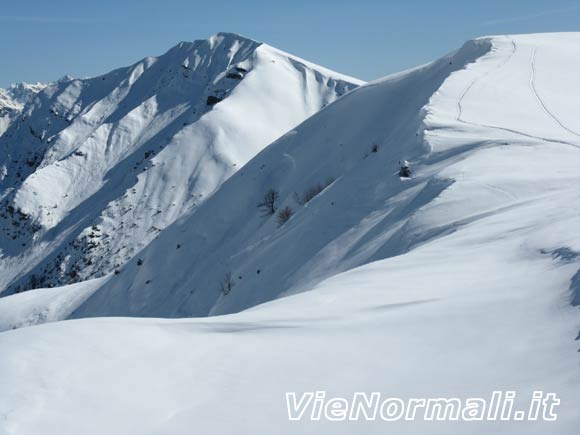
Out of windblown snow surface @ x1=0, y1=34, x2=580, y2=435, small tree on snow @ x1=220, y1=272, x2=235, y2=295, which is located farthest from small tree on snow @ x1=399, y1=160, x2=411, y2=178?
small tree on snow @ x1=220, y1=272, x2=235, y2=295

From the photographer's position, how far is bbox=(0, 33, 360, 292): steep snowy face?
78312 millimetres

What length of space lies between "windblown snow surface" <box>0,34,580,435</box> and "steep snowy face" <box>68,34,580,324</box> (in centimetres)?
11

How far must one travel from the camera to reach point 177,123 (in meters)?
102

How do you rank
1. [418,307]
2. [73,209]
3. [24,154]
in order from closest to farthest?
1. [418,307]
2. [73,209]
3. [24,154]

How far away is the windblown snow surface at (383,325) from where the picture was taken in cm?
429

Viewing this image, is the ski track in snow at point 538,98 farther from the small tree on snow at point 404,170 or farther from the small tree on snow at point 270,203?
the small tree on snow at point 270,203

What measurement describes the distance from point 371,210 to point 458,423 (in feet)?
43.8

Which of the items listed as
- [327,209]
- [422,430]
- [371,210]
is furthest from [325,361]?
[327,209]

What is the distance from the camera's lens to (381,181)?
18609 millimetres

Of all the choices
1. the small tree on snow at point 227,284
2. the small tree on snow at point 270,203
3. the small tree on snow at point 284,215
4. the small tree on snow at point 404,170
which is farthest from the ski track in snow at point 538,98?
the small tree on snow at point 270,203

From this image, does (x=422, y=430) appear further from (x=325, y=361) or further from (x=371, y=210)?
(x=371, y=210)

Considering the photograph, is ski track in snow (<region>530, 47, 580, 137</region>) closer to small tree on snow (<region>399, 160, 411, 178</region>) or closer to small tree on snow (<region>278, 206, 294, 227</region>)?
small tree on snow (<region>399, 160, 411, 178</region>)

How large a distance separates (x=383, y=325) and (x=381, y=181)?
1311cm

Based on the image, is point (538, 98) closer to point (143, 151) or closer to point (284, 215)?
point (284, 215)
